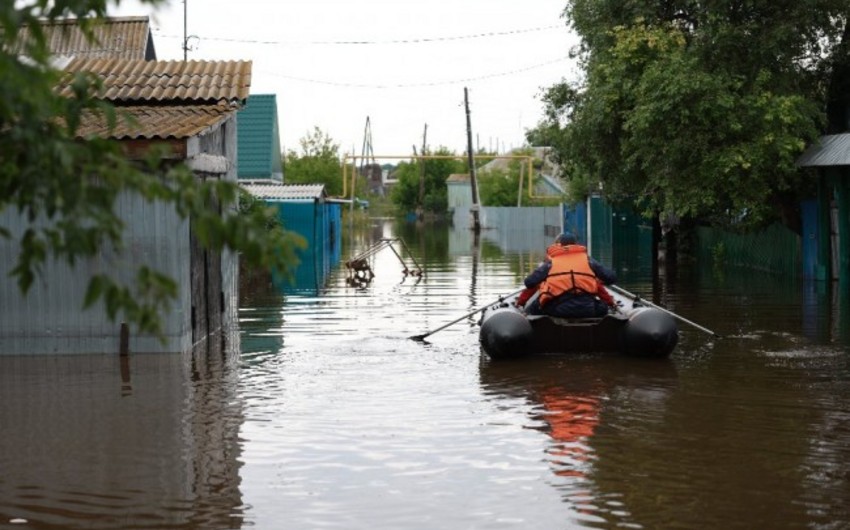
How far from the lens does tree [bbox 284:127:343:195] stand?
8375cm

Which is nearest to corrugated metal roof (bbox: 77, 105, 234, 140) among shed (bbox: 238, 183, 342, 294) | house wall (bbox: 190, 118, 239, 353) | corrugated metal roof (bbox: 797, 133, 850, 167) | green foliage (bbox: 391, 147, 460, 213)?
house wall (bbox: 190, 118, 239, 353)

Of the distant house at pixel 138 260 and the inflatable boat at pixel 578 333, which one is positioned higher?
the distant house at pixel 138 260

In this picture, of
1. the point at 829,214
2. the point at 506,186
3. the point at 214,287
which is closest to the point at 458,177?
the point at 506,186

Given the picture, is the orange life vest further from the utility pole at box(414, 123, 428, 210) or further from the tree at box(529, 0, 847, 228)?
the utility pole at box(414, 123, 428, 210)

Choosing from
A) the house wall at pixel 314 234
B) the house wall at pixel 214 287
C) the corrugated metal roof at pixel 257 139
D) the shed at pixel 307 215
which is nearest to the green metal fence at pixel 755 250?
the house wall at pixel 314 234

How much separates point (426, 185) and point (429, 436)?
10573 cm

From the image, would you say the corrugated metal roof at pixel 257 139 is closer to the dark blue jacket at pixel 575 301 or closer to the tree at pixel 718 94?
the tree at pixel 718 94

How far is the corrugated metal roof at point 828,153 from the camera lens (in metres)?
25.1

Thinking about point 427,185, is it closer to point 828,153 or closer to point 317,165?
point 317,165

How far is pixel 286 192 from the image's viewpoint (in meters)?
46.8

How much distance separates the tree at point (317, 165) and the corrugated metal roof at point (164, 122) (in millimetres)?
64191

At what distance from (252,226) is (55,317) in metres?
12.3

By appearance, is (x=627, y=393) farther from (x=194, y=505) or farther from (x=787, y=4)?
(x=787, y=4)

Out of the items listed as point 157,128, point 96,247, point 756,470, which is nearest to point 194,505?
point 756,470
